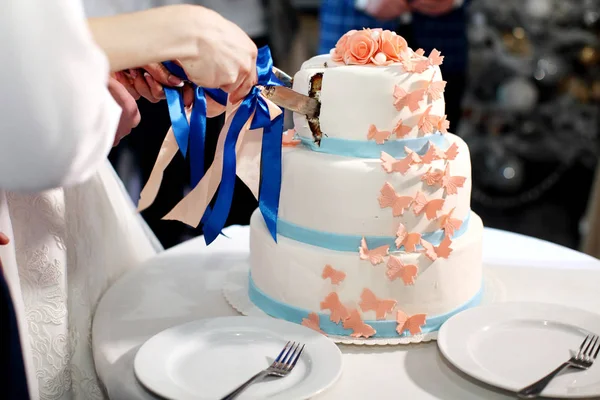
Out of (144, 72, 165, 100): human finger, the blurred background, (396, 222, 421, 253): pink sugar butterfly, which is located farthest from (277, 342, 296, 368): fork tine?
the blurred background

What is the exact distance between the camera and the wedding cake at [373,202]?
1175 millimetres

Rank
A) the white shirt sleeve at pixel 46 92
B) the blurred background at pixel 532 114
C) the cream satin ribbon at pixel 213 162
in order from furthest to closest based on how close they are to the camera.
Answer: the blurred background at pixel 532 114, the cream satin ribbon at pixel 213 162, the white shirt sleeve at pixel 46 92

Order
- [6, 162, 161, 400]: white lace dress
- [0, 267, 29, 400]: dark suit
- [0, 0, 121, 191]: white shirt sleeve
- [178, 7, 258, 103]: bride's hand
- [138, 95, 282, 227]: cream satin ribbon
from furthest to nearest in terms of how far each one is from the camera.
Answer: [138, 95, 282, 227]: cream satin ribbon < [6, 162, 161, 400]: white lace dress < [178, 7, 258, 103]: bride's hand < [0, 267, 29, 400]: dark suit < [0, 0, 121, 191]: white shirt sleeve

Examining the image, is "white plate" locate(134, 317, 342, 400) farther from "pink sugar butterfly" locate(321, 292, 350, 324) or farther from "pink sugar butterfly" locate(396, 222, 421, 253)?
"pink sugar butterfly" locate(396, 222, 421, 253)

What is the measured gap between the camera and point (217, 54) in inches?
39.4

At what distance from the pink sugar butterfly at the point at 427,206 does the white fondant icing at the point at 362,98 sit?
11 centimetres

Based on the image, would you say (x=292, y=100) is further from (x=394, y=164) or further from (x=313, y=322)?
(x=313, y=322)

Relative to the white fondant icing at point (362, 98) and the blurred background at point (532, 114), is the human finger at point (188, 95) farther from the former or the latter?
the blurred background at point (532, 114)

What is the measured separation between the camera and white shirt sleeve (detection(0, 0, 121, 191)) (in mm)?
749

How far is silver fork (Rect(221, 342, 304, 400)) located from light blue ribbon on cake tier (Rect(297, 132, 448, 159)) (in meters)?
0.33

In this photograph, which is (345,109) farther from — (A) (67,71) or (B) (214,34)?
(A) (67,71)

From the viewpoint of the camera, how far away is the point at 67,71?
2.54 ft

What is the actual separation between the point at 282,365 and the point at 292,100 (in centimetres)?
43

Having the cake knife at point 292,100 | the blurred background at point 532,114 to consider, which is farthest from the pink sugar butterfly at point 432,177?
the blurred background at point 532,114
